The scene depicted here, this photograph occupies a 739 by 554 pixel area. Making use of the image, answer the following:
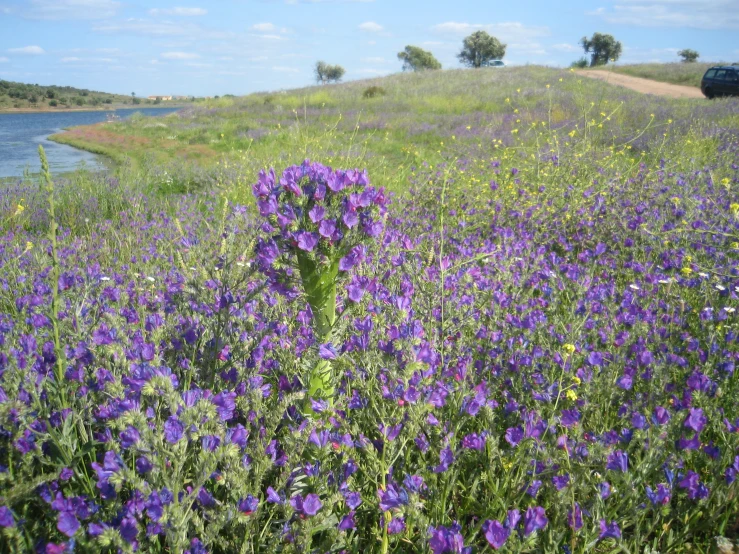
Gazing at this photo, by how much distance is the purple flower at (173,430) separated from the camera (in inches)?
49.2

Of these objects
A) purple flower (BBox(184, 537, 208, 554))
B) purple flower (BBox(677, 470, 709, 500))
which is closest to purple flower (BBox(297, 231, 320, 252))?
purple flower (BBox(184, 537, 208, 554))

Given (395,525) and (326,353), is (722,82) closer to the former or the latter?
(326,353)

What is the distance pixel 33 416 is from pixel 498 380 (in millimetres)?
1804

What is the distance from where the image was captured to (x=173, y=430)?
126cm

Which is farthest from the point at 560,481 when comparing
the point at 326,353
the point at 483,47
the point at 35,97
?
the point at 35,97

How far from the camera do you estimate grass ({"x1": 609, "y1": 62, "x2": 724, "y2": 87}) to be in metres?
30.9

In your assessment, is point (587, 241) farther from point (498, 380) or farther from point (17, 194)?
point (17, 194)

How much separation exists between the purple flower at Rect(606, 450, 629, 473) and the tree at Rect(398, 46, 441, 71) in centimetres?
6972

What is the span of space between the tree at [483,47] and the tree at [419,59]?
15.3 feet

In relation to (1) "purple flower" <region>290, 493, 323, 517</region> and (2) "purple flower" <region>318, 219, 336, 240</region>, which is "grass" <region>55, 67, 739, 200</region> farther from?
(1) "purple flower" <region>290, 493, 323, 517</region>

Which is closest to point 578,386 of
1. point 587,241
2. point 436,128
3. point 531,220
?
point 587,241

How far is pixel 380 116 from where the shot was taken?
61.2 ft

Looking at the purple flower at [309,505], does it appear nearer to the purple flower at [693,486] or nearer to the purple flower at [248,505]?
the purple flower at [248,505]

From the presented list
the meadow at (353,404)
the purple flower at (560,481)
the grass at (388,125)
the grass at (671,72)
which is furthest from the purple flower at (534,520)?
the grass at (671,72)
